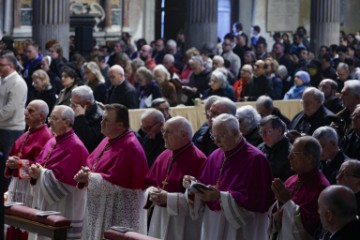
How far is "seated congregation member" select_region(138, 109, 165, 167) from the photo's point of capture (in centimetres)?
1112

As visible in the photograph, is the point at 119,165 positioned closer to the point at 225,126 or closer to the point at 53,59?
the point at 225,126

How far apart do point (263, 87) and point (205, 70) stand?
1.19 metres

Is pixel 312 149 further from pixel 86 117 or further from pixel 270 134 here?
pixel 86 117

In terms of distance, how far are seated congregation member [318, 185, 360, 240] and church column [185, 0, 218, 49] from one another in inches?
712

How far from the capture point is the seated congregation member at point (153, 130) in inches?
438

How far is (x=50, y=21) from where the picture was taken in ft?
70.2

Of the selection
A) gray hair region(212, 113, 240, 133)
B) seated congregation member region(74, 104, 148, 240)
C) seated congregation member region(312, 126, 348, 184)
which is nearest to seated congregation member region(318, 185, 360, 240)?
gray hair region(212, 113, 240, 133)

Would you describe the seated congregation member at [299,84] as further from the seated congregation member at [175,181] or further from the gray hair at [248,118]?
the seated congregation member at [175,181]

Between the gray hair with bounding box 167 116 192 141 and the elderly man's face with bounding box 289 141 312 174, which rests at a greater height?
the gray hair with bounding box 167 116 192 141

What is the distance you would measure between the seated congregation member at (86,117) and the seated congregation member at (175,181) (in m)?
2.74

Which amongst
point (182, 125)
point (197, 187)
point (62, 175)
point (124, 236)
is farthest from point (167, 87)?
point (124, 236)

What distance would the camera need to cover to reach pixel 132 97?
16.0 m

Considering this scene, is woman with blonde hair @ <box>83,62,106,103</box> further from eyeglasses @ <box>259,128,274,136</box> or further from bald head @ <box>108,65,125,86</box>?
eyeglasses @ <box>259,128,274,136</box>

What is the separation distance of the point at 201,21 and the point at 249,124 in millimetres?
14194
